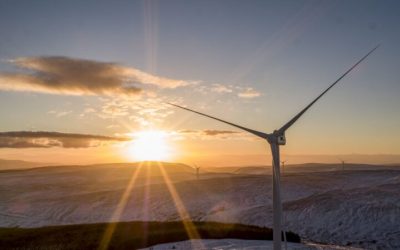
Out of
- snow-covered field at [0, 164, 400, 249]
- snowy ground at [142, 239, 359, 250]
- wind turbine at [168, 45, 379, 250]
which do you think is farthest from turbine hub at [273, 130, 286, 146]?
snow-covered field at [0, 164, 400, 249]

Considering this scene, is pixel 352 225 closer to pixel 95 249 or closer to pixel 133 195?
pixel 95 249

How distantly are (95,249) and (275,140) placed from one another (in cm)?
1840

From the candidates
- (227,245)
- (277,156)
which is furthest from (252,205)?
(277,156)

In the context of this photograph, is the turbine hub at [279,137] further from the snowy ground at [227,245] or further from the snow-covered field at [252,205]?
the snow-covered field at [252,205]

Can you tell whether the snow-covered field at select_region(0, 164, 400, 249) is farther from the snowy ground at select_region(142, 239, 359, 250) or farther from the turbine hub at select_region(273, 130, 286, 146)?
the turbine hub at select_region(273, 130, 286, 146)

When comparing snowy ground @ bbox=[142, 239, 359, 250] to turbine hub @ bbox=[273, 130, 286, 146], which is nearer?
turbine hub @ bbox=[273, 130, 286, 146]

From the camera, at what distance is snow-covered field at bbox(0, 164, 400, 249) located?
41688mm

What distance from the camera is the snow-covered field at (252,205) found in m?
41.7

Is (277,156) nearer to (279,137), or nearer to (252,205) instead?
(279,137)

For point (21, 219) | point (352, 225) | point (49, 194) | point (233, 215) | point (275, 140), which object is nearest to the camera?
point (275, 140)

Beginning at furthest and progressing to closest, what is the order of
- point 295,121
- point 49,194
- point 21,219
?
point 49,194 → point 21,219 → point 295,121

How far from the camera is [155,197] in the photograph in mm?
66000

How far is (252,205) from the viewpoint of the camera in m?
56.0

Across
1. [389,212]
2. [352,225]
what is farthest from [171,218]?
[389,212]
